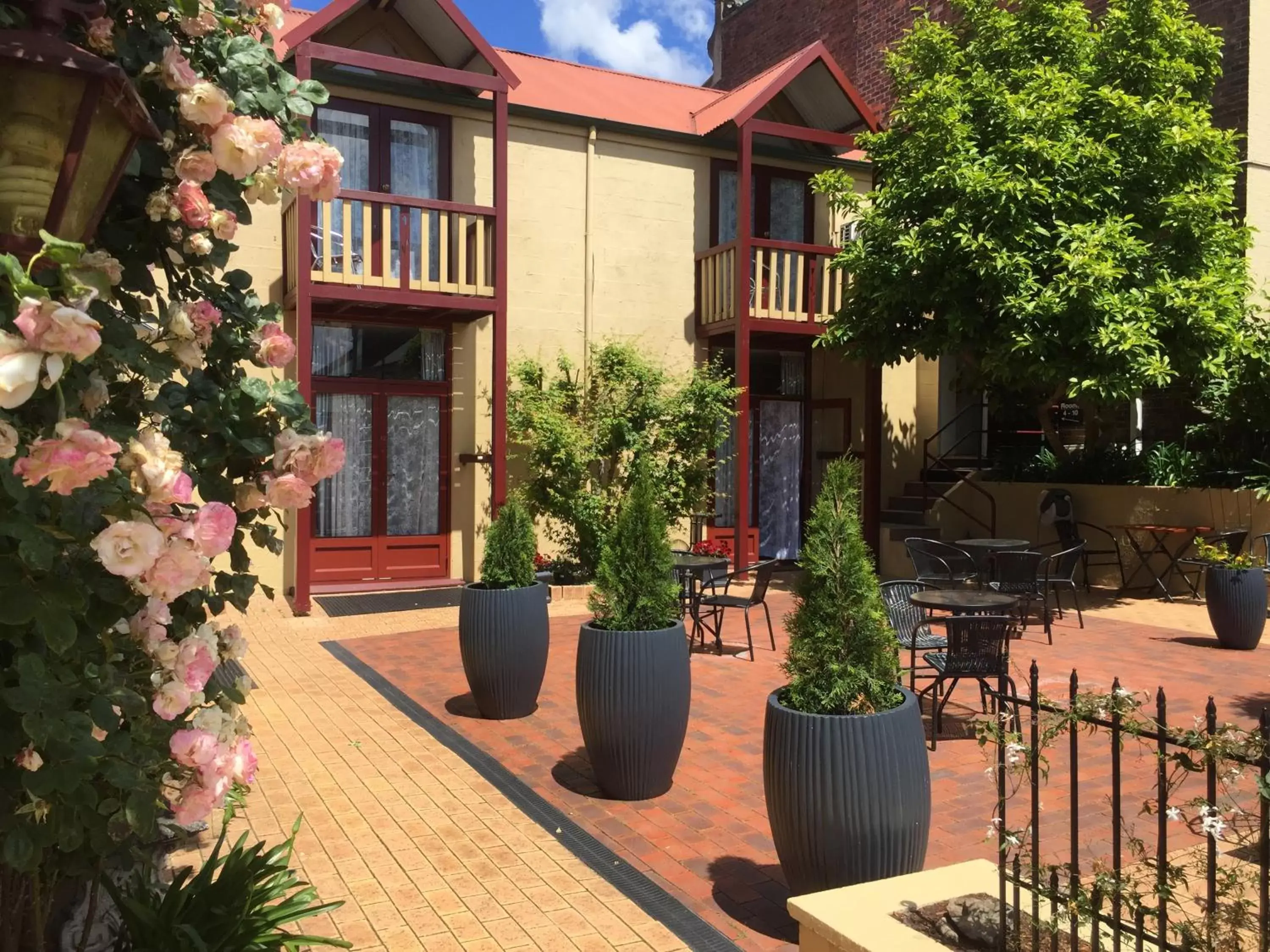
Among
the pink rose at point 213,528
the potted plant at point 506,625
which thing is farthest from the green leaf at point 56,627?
the potted plant at point 506,625

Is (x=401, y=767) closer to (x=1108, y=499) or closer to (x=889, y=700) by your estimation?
(x=889, y=700)

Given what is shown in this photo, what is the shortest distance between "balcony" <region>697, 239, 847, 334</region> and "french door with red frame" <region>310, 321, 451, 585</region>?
3.57 metres

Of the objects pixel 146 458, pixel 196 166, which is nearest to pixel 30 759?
pixel 146 458

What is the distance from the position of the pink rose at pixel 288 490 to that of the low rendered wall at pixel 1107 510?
1190cm

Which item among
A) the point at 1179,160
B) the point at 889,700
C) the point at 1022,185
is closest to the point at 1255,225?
the point at 1179,160

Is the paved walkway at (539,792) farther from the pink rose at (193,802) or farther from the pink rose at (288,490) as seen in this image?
the pink rose at (288,490)

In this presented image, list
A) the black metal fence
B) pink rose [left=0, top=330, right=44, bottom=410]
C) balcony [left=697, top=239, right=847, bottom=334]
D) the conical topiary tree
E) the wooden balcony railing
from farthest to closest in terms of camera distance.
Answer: balcony [left=697, top=239, right=847, bottom=334]
the wooden balcony railing
the conical topiary tree
the black metal fence
pink rose [left=0, top=330, right=44, bottom=410]

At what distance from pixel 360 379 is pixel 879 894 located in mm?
9911

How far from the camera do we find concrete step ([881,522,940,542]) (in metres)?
13.8

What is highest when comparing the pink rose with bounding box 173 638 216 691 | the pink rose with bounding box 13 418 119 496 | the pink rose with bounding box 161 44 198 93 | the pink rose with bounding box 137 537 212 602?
the pink rose with bounding box 161 44 198 93

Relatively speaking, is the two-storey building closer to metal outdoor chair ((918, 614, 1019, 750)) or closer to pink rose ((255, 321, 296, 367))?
metal outdoor chair ((918, 614, 1019, 750))

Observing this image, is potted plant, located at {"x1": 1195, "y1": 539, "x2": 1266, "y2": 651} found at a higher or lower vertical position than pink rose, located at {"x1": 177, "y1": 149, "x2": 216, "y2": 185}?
lower

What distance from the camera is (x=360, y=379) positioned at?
38.7 ft

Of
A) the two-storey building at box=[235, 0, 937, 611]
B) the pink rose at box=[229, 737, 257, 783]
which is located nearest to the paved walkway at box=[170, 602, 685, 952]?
the pink rose at box=[229, 737, 257, 783]
